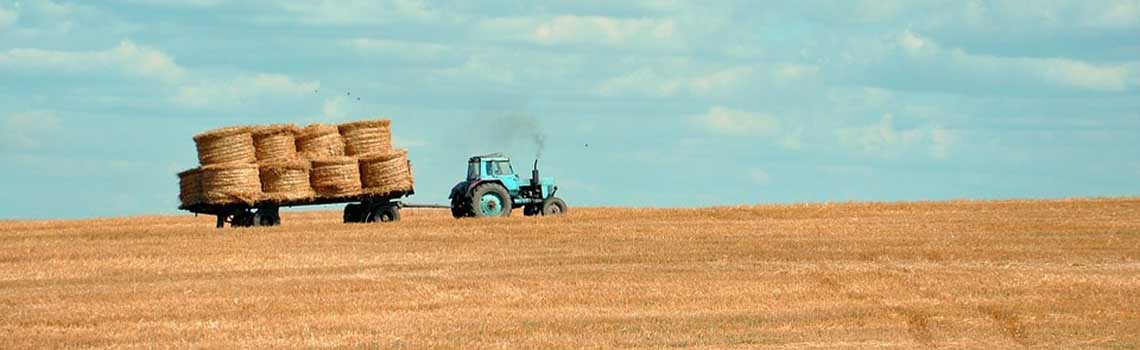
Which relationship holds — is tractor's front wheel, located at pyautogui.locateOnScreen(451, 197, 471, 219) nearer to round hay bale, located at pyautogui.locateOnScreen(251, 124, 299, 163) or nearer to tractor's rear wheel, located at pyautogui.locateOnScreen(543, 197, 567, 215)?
tractor's rear wheel, located at pyautogui.locateOnScreen(543, 197, 567, 215)

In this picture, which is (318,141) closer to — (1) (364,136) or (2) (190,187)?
(1) (364,136)

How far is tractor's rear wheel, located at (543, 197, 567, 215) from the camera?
3647 centimetres

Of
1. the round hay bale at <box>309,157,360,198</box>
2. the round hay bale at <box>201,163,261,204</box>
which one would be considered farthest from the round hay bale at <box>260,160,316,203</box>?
the round hay bale at <box>309,157,360,198</box>

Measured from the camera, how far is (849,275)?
22.5 metres

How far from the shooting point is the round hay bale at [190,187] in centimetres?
3344

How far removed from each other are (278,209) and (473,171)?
14.6 ft

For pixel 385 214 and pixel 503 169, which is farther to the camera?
pixel 503 169

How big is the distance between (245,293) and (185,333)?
374 cm

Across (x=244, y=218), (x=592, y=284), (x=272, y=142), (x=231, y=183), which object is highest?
(x=272, y=142)

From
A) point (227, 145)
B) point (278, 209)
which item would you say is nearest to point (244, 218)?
point (278, 209)

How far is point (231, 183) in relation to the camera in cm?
3275

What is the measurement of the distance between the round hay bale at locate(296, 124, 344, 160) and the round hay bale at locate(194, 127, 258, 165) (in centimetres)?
107

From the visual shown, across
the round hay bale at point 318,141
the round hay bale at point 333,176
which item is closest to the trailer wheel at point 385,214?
the round hay bale at point 333,176

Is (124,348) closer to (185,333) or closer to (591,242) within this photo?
(185,333)
